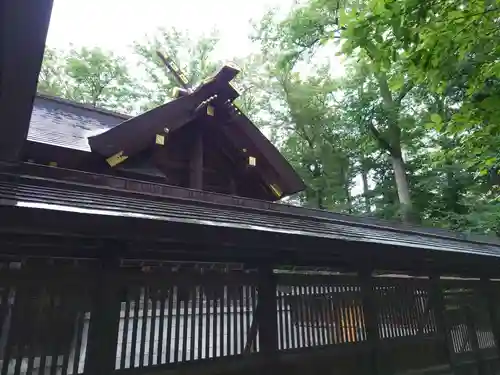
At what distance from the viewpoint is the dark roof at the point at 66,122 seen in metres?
6.37

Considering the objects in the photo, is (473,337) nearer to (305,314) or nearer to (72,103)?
(305,314)

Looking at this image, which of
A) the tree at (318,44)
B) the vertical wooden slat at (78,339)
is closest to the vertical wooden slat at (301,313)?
the vertical wooden slat at (78,339)

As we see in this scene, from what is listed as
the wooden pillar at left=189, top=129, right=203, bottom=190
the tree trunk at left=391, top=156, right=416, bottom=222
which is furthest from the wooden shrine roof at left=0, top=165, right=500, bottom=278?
the tree trunk at left=391, top=156, right=416, bottom=222

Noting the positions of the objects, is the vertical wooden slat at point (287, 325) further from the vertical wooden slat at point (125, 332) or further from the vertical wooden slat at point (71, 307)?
the vertical wooden slat at point (71, 307)

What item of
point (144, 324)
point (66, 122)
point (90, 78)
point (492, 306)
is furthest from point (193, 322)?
point (90, 78)

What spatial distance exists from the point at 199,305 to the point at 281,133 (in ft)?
58.7

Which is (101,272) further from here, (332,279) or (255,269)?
(332,279)

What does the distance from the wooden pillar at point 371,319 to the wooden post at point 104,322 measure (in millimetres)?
3165

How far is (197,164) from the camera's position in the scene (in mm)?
7461

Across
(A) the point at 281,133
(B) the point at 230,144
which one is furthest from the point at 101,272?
(A) the point at 281,133

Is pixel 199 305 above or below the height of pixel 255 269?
below

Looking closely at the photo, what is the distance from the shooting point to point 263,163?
8.64 m

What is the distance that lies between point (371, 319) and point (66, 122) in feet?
23.5

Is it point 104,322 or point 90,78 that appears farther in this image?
point 90,78
